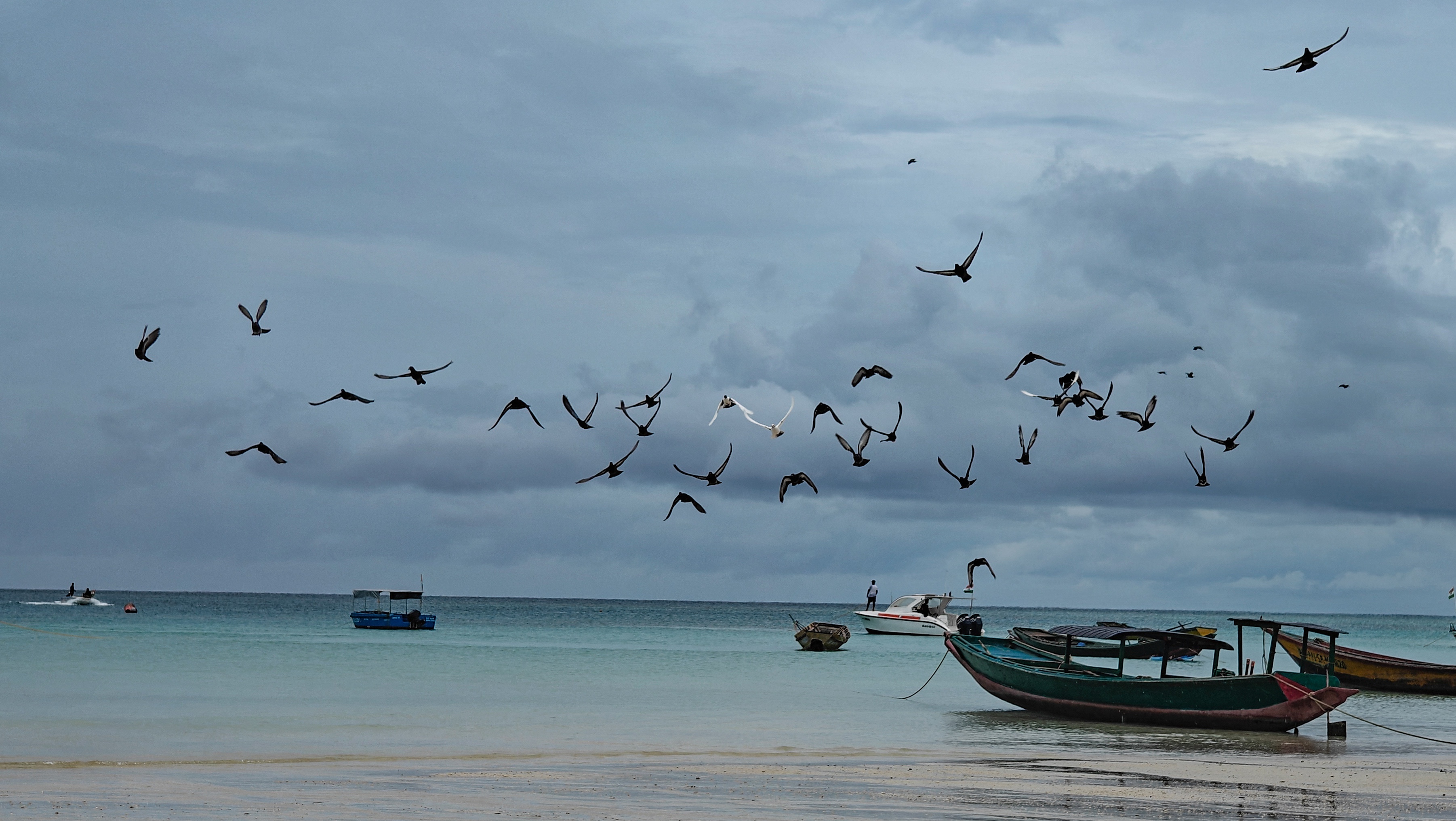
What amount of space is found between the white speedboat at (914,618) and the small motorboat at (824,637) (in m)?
15.2

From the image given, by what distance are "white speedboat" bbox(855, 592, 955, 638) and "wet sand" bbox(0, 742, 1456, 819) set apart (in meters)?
61.0

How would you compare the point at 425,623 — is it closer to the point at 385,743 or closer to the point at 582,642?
the point at 582,642

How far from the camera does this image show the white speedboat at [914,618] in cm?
8731

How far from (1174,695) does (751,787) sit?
1524 cm

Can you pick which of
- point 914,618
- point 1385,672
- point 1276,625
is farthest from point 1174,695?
point 914,618

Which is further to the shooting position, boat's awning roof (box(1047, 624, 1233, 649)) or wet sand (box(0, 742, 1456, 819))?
boat's awning roof (box(1047, 624, 1233, 649))

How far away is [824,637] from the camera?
7162cm

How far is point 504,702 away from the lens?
40.2m

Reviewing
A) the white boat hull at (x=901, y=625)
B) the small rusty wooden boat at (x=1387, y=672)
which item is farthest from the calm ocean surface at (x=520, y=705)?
the white boat hull at (x=901, y=625)

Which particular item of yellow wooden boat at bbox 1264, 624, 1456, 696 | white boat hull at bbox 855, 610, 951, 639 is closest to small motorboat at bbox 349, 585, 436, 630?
white boat hull at bbox 855, 610, 951, 639

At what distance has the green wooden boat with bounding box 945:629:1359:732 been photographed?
30.8m

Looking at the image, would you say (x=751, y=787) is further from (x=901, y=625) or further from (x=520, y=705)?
(x=901, y=625)

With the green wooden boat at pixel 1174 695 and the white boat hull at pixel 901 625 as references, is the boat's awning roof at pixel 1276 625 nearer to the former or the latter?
the green wooden boat at pixel 1174 695

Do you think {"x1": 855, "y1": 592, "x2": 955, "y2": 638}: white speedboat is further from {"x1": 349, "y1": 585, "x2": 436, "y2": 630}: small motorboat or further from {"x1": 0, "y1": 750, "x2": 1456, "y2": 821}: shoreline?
{"x1": 0, "y1": 750, "x2": 1456, "y2": 821}: shoreline
